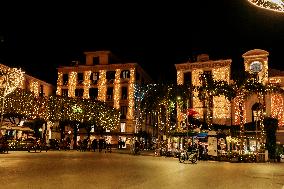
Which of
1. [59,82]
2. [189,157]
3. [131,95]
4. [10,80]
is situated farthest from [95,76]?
[189,157]

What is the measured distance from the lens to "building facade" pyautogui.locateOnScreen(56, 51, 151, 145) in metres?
61.8

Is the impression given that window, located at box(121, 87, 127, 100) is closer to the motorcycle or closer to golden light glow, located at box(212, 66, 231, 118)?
golden light glow, located at box(212, 66, 231, 118)

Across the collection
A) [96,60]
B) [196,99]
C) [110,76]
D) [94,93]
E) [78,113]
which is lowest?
[78,113]

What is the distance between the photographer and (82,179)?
1228cm

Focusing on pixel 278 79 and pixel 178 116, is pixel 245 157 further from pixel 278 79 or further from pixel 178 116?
pixel 178 116

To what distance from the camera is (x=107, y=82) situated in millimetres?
63469

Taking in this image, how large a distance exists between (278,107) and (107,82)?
30.3 m

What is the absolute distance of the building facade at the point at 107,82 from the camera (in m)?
61.8

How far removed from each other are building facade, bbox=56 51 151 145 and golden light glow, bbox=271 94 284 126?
→ 24.1 meters

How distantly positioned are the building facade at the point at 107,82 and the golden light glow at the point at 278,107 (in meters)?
24.1

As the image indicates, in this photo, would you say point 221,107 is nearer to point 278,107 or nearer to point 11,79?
point 278,107

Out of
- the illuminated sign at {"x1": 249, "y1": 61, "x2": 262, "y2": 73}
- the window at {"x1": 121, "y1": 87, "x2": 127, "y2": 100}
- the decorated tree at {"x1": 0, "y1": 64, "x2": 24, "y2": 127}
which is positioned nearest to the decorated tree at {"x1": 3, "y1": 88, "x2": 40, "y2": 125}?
the decorated tree at {"x1": 0, "y1": 64, "x2": 24, "y2": 127}

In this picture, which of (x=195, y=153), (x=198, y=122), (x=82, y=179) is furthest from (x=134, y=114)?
(x=82, y=179)

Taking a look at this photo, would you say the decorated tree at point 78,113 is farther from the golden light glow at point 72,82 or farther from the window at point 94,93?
the golden light glow at point 72,82
